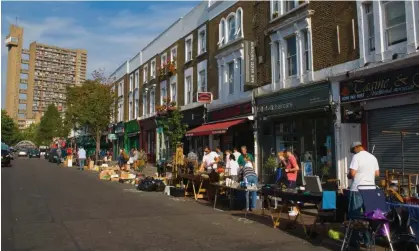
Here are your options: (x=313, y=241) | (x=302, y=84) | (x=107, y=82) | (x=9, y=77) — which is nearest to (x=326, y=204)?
(x=313, y=241)

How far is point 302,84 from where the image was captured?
15875mm

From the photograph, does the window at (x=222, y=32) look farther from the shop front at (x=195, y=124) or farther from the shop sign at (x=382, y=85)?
the shop sign at (x=382, y=85)

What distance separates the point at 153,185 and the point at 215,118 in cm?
714

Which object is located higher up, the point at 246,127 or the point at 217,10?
the point at 217,10

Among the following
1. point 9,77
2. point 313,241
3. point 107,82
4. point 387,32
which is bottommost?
Answer: point 313,241

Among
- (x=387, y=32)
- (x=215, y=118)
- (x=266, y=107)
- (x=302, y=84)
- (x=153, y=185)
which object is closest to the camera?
(x=387, y=32)

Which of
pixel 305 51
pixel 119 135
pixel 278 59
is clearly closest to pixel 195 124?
pixel 278 59

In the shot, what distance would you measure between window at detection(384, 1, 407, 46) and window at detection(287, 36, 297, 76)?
4.61 metres

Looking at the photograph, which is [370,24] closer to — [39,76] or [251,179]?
[251,179]

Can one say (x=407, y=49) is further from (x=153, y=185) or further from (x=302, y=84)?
(x=153, y=185)

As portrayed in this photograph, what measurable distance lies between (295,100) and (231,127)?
4.70 m

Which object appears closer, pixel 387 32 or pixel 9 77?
pixel 387 32

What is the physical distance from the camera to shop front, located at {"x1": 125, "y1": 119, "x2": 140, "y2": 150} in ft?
124

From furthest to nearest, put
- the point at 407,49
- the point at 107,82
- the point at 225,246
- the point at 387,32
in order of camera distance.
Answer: the point at 107,82
the point at 387,32
the point at 407,49
the point at 225,246
